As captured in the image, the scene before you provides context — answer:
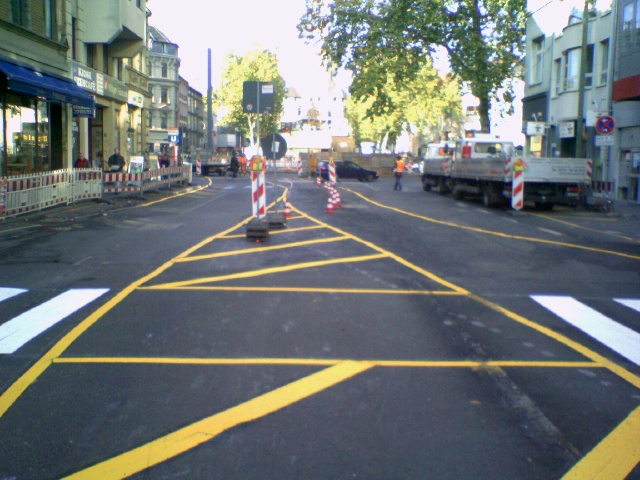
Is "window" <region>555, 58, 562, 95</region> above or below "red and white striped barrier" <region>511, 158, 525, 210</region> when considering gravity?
above

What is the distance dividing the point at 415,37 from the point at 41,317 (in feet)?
113

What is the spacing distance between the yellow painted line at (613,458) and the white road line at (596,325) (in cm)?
187

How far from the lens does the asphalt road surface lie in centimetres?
429

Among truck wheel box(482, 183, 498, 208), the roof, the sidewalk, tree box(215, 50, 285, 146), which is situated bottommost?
the sidewalk

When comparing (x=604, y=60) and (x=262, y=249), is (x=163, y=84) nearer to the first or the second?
(x=604, y=60)

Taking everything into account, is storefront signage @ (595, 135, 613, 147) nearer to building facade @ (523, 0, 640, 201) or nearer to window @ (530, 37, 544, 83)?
building facade @ (523, 0, 640, 201)

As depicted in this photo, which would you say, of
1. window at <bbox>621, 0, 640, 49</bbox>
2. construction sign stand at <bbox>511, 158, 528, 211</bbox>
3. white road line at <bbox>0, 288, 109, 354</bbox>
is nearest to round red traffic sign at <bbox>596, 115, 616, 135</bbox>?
construction sign stand at <bbox>511, 158, 528, 211</bbox>

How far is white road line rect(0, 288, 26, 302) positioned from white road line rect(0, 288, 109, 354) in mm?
572

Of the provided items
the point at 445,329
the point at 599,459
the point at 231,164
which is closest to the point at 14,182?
the point at 445,329

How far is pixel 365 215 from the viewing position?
2022cm

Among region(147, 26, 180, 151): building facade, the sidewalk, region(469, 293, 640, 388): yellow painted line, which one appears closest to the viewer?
region(469, 293, 640, 388): yellow painted line

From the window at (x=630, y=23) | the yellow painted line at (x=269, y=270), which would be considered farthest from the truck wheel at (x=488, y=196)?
the yellow painted line at (x=269, y=270)

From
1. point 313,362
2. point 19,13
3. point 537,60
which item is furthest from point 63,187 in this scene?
point 537,60

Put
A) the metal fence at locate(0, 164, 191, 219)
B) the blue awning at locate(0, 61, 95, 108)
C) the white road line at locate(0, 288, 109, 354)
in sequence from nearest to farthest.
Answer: the white road line at locate(0, 288, 109, 354)
the metal fence at locate(0, 164, 191, 219)
the blue awning at locate(0, 61, 95, 108)
